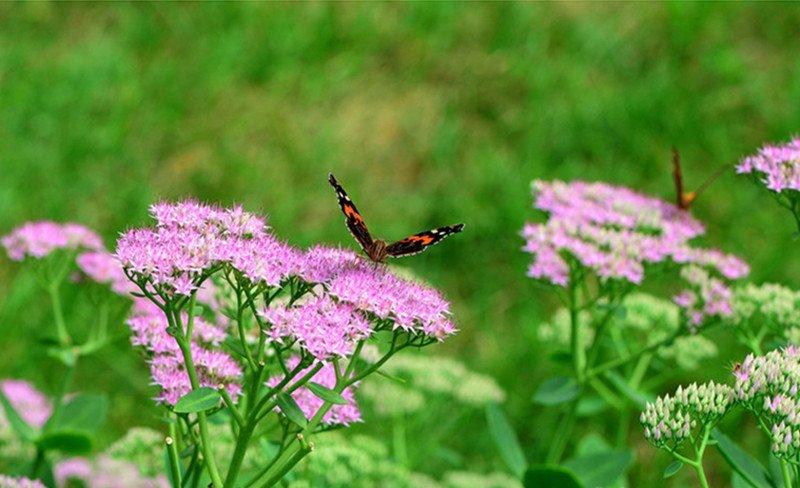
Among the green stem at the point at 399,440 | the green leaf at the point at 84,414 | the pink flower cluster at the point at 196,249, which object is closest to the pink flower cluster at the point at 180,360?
the pink flower cluster at the point at 196,249

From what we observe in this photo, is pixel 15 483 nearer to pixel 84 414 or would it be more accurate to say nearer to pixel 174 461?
pixel 174 461

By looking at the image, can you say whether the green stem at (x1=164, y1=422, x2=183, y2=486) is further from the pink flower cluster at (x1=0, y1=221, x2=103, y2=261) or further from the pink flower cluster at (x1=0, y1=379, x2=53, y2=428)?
the pink flower cluster at (x1=0, y1=379, x2=53, y2=428)

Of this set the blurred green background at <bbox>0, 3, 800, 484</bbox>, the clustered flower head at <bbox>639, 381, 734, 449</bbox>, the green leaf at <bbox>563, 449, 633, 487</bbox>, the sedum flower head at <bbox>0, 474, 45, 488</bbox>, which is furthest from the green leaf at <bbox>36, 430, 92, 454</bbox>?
the clustered flower head at <bbox>639, 381, 734, 449</bbox>

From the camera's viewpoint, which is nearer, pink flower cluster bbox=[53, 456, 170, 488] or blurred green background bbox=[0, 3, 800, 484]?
pink flower cluster bbox=[53, 456, 170, 488]

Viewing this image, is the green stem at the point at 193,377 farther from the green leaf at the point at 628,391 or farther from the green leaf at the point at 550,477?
the green leaf at the point at 628,391

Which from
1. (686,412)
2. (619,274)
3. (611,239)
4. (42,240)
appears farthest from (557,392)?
(42,240)

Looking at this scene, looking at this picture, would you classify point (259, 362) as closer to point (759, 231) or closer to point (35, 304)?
point (35, 304)
